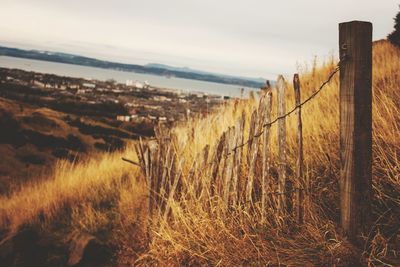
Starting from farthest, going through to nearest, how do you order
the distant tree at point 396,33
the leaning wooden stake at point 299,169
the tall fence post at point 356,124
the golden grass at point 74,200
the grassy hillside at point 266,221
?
the distant tree at point 396,33
the golden grass at point 74,200
the leaning wooden stake at point 299,169
the grassy hillside at point 266,221
the tall fence post at point 356,124

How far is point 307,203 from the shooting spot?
9.54 feet

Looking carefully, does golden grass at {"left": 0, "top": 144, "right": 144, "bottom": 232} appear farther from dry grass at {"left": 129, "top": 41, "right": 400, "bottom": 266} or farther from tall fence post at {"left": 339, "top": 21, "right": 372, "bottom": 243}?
tall fence post at {"left": 339, "top": 21, "right": 372, "bottom": 243}

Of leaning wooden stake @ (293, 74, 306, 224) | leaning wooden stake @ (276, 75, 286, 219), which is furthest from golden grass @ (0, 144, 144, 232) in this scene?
leaning wooden stake @ (293, 74, 306, 224)

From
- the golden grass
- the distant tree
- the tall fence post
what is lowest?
the golden grass

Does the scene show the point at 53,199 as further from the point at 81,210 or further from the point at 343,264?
the point at 343,264

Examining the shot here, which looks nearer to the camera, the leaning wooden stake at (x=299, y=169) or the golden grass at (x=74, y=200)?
the leaning wooden stake at (x=299, y=169)

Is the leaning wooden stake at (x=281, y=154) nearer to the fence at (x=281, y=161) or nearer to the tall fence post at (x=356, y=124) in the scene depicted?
the fence at (x=281, y=161)

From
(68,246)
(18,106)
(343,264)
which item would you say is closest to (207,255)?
(343,264)

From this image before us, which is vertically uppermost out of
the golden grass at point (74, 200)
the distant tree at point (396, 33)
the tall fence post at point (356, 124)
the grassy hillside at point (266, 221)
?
the distant tree at point (396, 33)

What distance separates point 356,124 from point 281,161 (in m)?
0.76

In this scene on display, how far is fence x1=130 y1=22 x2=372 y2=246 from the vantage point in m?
2.43

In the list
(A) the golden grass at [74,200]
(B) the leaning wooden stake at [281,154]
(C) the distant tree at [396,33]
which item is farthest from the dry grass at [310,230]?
(C) the distant tree at [396,33]

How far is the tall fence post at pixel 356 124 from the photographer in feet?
7.93

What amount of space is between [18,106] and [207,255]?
91.6 feet
